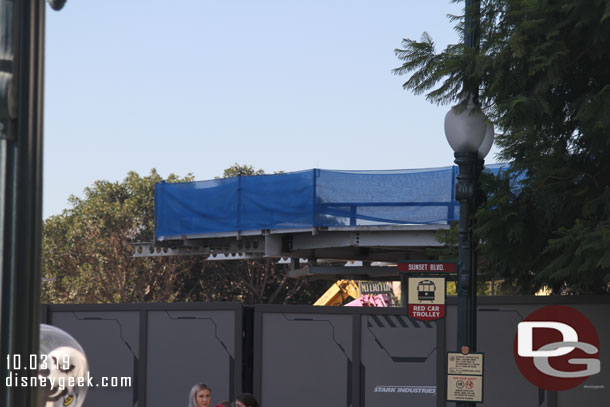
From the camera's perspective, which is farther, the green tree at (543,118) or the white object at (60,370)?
the green tree at (543,118)

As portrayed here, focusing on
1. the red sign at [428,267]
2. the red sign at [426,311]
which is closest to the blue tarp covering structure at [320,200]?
the red sign at [426,311]

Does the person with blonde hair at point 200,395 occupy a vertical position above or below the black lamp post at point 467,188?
below

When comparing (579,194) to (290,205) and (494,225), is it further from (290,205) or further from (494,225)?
(290,205)

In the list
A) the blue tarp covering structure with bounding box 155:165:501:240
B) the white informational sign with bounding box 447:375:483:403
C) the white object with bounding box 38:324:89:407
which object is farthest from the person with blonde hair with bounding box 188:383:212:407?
the blue tarp covering structure with bounding box 155:165:501:240

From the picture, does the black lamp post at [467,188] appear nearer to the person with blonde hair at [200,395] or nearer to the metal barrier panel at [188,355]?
the person with blonde hair at [200,395]

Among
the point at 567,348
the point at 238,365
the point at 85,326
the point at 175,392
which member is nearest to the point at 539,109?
the point at 567,348

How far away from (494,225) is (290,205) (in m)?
14.3

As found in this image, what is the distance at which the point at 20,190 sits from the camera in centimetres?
409

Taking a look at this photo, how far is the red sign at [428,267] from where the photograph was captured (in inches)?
425

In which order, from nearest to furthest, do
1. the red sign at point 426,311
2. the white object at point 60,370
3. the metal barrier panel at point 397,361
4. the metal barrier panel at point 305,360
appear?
the white object at point 60,370, the red sign at point 426,311, the metal barrier panel at point 397,361, the metal barrier panel at point 305,360

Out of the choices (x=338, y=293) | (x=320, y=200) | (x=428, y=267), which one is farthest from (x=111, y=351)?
(x=338, y=293)

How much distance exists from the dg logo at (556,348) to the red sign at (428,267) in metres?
3.54

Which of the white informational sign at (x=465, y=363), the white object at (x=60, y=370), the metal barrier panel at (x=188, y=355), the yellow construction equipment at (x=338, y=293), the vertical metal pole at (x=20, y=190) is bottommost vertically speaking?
the yellow construction equipment at (x=338, y=293)

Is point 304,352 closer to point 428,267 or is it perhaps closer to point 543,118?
point 428,267
